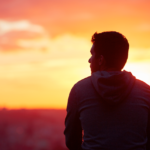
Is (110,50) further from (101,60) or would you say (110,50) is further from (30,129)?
(30,129)

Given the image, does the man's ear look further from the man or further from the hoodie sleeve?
the hoodie sleeve

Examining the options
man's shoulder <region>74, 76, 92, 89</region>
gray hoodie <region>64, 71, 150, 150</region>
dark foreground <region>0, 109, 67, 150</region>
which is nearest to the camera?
gray hoodie <region>64, 71, 150, 150</region>

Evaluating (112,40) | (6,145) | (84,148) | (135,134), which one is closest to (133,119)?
(135,134)

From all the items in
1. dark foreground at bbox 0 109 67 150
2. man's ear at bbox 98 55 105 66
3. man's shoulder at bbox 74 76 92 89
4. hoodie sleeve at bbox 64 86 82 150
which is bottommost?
dark foreground at bbox 0 109 67 150

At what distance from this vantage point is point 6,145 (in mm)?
76000

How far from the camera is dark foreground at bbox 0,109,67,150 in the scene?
251 ft

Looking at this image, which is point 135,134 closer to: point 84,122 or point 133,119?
point 133,119

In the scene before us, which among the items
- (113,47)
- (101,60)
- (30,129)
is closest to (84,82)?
(101,60)

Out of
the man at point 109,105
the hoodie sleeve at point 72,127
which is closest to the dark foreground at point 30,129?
the hoodie sleeve at point 72,127

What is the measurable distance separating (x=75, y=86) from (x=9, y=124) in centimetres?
8404

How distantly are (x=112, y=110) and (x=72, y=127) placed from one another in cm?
37

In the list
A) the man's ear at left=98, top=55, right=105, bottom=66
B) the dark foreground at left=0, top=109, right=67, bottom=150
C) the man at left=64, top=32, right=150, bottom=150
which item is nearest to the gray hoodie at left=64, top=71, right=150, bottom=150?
the man at left=64, top=32, right=150, bottom=150

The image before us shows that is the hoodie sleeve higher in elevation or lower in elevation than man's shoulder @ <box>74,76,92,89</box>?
lower

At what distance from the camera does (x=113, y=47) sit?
2.07 m
